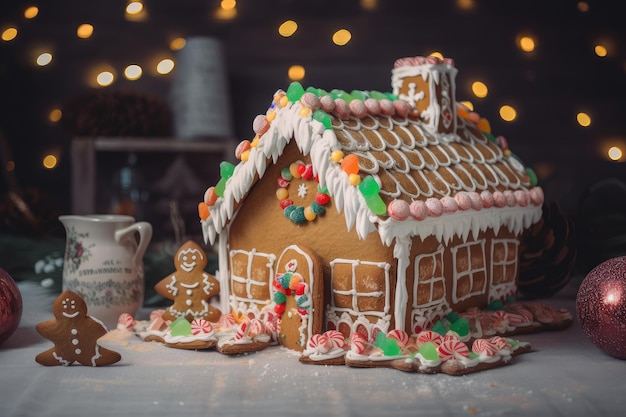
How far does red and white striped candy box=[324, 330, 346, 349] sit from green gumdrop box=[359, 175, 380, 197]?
36cm

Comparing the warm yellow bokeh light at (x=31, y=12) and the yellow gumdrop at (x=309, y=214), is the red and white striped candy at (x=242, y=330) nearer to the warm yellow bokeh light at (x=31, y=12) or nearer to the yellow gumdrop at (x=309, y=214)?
the yellow gumdrop at (x=309, y=214)

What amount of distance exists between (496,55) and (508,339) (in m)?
1.74

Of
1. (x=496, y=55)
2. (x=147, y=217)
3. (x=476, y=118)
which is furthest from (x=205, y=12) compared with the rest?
(x=476, y=118)

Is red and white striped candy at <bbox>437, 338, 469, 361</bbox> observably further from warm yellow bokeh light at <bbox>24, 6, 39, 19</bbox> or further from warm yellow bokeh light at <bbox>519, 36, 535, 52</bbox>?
warm yellow bokeh light at <bbox>24, 6, 39, 19</bbox>

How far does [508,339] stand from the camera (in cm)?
205

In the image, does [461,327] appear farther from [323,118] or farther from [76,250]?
[76,250]

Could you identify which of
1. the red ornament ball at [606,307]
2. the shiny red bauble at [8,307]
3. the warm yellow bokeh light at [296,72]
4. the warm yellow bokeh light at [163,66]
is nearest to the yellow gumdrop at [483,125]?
the red ornament ball at [606,307]

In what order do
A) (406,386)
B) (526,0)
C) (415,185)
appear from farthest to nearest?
1. (526,0)
2. (415,185)
3. (406,386)

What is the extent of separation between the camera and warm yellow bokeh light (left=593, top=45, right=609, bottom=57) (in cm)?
343

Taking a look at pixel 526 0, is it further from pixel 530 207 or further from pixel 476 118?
pixel 530 207

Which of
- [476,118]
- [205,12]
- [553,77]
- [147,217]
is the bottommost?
[147,217]

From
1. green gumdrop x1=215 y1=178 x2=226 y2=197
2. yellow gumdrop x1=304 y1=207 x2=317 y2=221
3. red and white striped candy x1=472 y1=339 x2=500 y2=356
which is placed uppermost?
green gumdrop x1=215 y1=178 x2=226 y2=197

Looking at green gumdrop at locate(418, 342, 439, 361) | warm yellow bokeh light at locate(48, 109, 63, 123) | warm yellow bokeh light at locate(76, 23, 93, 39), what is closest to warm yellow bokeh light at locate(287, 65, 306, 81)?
warm yellow bokeh light at locate(76, 23, 93, 39)

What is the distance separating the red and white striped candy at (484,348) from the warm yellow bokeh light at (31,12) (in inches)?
101
